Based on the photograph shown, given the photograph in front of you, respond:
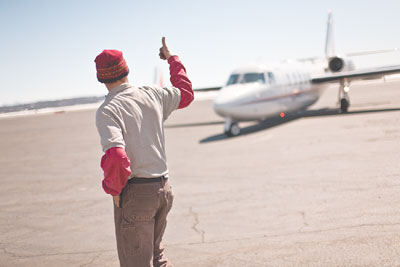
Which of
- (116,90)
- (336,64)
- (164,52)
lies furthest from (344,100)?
(116,90)

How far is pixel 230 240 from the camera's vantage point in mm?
5219

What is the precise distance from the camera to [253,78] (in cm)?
1725

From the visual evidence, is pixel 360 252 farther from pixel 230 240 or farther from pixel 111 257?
pixel 111 257

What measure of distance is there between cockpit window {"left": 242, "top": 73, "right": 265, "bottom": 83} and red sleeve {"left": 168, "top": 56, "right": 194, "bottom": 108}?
1389 cm

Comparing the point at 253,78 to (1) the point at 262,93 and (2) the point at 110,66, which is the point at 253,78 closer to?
(1) the point at 262,93

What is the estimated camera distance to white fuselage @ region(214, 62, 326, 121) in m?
15.8

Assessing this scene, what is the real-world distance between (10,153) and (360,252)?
16404 millimetres

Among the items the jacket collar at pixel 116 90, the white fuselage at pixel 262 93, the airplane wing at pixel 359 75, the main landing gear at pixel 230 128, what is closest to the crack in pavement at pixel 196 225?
the jacket collar at pixel 116 90

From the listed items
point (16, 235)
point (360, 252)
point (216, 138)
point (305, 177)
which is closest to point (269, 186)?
point (305, 177)

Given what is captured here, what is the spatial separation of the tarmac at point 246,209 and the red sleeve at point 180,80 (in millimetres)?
1968

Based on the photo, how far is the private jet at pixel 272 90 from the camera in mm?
15945

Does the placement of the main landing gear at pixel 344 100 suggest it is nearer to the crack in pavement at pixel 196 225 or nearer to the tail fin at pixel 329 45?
the tail fin at pixel 329 45

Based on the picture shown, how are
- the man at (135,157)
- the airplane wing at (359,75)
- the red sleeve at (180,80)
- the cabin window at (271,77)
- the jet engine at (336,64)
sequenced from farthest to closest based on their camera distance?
the jet engine at (336,64) → the airplane wing at (359,75) → the cabin window at (271,77) → the red sleeve at (180,80) → the man at (135,157)

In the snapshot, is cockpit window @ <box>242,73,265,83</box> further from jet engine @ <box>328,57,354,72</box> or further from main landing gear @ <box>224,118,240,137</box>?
jet engine @ <box>328,57,354,72</box>
